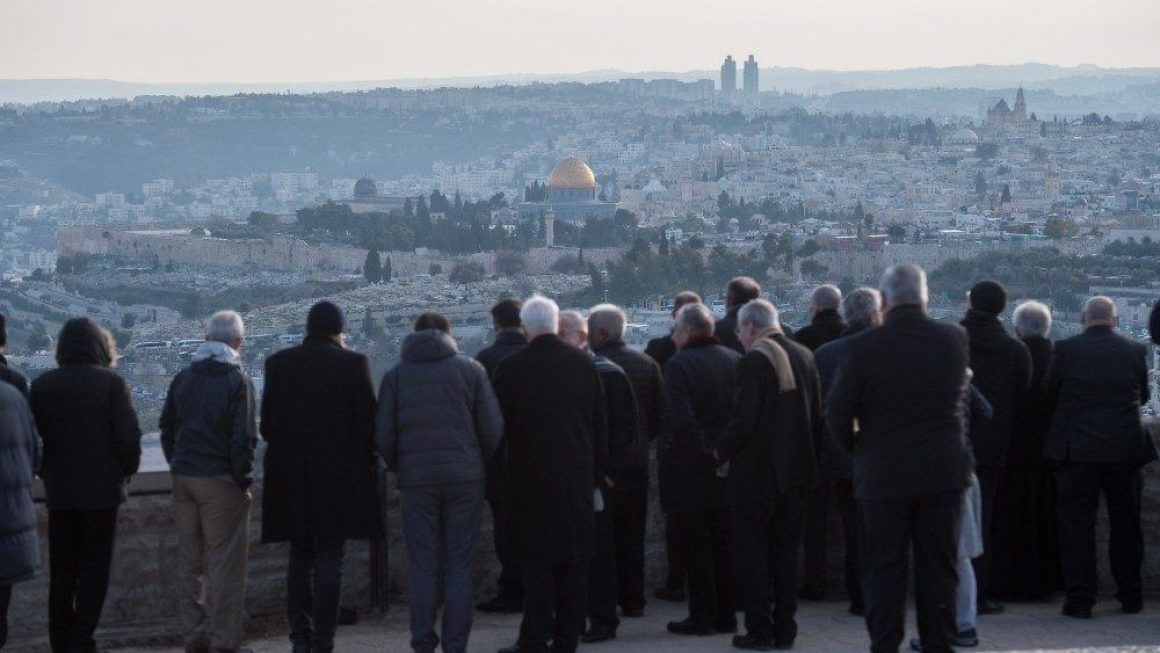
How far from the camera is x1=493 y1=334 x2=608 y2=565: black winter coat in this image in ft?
19.6

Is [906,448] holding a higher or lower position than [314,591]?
higher

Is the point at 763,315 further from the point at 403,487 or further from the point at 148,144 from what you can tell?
the point at 148,144

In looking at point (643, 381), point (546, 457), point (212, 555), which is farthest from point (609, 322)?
point (212, 555)

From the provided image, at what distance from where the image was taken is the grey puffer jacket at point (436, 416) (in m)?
5.96

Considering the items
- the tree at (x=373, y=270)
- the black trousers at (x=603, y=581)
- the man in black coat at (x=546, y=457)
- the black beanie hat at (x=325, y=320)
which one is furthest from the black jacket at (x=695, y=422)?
the tree at (x=373, y=270)

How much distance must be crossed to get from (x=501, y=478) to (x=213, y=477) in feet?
2.70

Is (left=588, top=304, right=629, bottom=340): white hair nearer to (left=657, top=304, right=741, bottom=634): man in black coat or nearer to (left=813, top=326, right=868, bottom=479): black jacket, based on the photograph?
(left=657, top=304, right=741, bottom=634): man in black coat

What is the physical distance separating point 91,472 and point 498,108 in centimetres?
18279

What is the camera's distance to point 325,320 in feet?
20.1

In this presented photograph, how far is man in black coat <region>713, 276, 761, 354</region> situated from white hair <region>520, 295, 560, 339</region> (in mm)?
982

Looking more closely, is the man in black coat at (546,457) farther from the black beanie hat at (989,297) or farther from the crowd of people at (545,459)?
the black beanie hat at (989,297)

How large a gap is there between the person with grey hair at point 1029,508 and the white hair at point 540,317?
173 cm

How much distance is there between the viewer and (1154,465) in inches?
282

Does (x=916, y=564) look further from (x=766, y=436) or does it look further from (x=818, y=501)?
(x=818, y=501)
